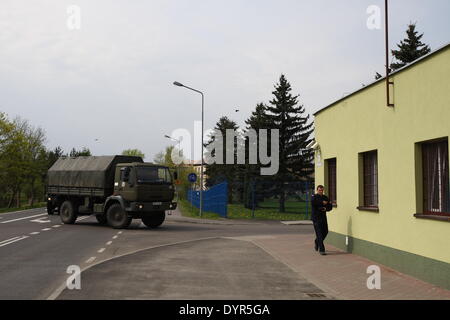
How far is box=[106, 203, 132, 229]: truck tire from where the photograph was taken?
18.9 m

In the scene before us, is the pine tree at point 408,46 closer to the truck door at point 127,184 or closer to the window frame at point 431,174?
the truck door at point 127,184

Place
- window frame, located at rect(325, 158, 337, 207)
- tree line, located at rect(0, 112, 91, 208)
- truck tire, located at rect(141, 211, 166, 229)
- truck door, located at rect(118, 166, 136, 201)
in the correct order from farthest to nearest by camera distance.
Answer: tree line, located at rect(0, 112, 91, 208)
truck tire, located at rect(141, 211, 166, 229)
truck door, located at rect(118, 166, 136, 201)
window frame, located at rect(325, 158, 337, 207)

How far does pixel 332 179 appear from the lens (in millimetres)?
13914

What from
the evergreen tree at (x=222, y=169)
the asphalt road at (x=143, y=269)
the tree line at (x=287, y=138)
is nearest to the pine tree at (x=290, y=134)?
the tree line at (x=287, y=138)

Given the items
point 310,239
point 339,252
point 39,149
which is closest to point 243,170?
point 39,149

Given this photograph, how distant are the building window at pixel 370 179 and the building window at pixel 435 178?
91.5 inches

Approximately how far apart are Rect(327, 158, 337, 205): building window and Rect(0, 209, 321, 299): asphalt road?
9.14 feet

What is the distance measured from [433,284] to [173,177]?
43.7 feet

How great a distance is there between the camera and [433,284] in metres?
7.79

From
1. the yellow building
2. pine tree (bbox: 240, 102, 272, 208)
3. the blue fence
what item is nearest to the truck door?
the yellow building

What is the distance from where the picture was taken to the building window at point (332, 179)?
45.2 ft

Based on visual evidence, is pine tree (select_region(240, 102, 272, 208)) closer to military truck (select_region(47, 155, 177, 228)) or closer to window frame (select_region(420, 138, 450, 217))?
military truck (select_region(47, 155, 177, 228))

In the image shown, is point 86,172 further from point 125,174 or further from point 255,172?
point 255,172
